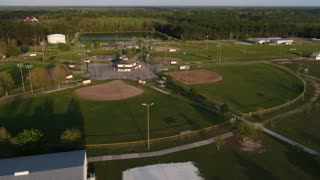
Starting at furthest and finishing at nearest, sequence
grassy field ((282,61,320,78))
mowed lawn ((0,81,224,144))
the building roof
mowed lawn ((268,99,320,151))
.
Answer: grassy field ((282,61,320,78)) → mowed lawn ((0,81,224,144)) → mowed lawn ((268,99,320,151)) → the building roof

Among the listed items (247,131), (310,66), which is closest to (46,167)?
(247,131)

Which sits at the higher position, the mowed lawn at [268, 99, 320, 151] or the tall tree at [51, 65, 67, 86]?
the tall tree at [51, 65, 67, 86]

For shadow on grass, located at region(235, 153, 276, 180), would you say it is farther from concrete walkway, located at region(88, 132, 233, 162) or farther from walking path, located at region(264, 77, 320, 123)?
walking path, located at region(264, 77, 320, 123)

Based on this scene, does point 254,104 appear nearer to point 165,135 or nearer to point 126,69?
point 165,135

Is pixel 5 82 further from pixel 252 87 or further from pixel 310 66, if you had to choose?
pixel 310 66

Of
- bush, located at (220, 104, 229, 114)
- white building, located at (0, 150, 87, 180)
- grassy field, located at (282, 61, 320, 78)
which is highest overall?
white building, located at (0, 150, 87, 180)

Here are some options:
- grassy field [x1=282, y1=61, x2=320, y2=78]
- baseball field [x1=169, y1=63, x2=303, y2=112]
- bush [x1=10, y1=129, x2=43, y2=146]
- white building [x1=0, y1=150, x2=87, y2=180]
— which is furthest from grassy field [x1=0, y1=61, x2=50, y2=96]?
grassy field [x1=282, y1=61, x2=320, y2=78]

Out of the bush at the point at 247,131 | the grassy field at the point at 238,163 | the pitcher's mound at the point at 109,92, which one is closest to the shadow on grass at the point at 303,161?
the grassy field at the point at 238,163
